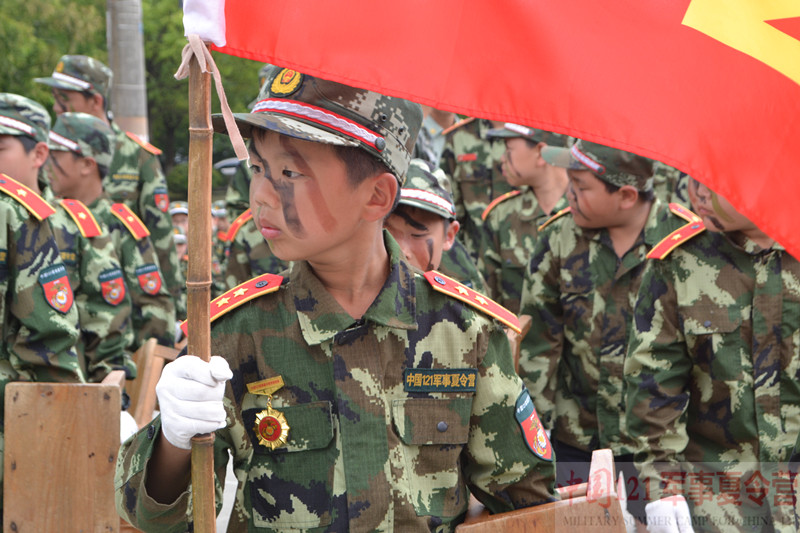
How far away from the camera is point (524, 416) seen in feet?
8.48

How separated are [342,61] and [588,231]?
3169 mm

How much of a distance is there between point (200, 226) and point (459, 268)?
337cm

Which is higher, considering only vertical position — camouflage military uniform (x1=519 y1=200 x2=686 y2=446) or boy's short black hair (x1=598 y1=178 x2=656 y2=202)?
boy's short black hair (x1=598 y1=178 x2=656 y2=202)

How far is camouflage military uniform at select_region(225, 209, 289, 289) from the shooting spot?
6.98m

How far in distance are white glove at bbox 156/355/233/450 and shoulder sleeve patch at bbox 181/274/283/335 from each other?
0.41m

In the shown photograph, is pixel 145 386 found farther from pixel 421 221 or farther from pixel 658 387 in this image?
pixel 658 387

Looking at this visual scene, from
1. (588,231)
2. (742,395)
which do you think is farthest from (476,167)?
(742,395)

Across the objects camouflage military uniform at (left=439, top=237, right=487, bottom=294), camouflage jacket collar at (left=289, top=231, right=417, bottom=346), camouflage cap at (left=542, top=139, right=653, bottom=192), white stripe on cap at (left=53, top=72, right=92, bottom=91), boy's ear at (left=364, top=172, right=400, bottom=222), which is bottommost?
camouflage jacket collar at (left=289, top=231, right=417, bottom=346)

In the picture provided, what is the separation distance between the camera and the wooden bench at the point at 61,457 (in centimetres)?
377

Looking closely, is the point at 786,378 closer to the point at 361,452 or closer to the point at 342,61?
the point at 361,452

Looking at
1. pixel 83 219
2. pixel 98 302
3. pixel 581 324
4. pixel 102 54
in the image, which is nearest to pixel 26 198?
pixel 83 219

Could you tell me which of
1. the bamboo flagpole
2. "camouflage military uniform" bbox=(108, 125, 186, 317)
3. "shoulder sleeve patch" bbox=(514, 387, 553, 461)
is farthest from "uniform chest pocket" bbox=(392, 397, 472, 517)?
"camouflage military uniform" bbox=(108, 125, 186, 317)

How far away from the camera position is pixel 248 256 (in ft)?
23.3

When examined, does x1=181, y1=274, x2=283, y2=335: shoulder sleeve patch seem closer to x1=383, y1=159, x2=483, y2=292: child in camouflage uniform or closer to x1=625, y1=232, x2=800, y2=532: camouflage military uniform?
x1=383, y1=159, x2=483, y2=292: child in camouflage uniform
